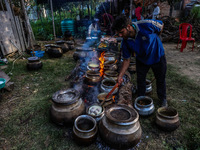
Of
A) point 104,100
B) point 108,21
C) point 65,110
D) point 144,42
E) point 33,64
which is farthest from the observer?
point 108,21

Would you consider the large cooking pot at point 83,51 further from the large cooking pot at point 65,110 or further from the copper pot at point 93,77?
the large cooking pot at point 65,110

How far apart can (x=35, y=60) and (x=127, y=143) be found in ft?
19.4

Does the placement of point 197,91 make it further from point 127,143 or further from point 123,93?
point 127,143

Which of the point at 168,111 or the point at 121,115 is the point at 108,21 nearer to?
the point at 168,111

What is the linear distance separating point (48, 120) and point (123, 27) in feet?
10.2

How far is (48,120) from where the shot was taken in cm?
350

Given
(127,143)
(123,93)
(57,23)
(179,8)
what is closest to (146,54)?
(123,93)

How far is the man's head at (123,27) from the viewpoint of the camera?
2.59 metres

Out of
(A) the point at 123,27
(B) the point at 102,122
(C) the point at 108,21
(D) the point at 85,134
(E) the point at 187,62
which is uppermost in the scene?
(C) the point at 108,21

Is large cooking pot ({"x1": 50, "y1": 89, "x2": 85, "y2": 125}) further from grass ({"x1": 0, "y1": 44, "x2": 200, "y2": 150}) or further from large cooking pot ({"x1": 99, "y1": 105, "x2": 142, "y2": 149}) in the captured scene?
large cooking pot ({"x1": 99, "y1": 105, "x2": 142, "y2": 149})

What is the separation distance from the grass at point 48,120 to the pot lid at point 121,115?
2.70 ft

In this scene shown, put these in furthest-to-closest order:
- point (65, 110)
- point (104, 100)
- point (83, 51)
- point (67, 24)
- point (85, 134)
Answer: point (67, 24) → point (83, 51) → point (104, 100) → point (65, 110) → point (85, 134)

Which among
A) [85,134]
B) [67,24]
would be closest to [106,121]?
[85,134]

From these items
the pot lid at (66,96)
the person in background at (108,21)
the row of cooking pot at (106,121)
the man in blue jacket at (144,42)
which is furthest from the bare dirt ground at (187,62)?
the person in background at (108,21)
